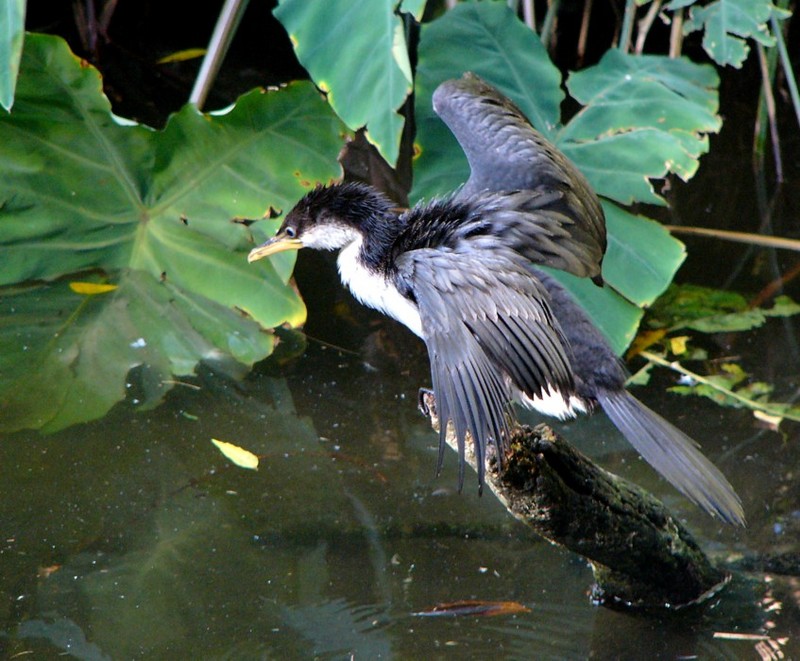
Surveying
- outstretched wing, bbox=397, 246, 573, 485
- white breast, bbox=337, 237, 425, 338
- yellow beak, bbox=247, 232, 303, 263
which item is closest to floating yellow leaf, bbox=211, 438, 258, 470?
yellow beak, bbox=247, 232, 303, 263

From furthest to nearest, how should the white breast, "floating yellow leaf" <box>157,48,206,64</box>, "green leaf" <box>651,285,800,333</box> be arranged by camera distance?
"floating yellow leaf" <box>157,48,206,64</box> < "green leaf" <box>651,285,800,333</box> < the white breast

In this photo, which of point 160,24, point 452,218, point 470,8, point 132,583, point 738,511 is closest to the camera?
point 738,511

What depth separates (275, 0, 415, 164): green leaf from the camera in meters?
3.29

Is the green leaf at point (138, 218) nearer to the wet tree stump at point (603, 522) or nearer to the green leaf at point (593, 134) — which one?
the green leaf at point (593, 134)

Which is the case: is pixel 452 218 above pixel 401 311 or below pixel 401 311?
above

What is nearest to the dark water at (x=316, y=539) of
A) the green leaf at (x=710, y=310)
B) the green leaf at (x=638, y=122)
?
the green leaf at (x=710, y=310)

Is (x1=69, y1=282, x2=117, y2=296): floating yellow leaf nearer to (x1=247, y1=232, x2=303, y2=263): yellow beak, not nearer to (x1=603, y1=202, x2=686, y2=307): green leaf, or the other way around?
(x1=247, y1=232, x2=303, y2=263): yellow beak

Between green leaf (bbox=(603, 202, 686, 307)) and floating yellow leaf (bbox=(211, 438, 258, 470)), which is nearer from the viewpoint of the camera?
floating yellow leaf (bbox=(211, 438, 258, 470))

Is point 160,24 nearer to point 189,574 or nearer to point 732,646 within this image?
point 189,574

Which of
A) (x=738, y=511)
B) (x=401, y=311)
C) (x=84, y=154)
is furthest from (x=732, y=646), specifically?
(x=84, y=154)

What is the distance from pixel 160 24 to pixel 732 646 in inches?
228

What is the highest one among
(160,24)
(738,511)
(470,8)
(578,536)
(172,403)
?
(470,8)

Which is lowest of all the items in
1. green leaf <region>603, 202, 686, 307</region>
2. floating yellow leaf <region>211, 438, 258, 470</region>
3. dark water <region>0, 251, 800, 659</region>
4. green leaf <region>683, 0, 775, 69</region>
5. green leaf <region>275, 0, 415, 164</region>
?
floating yellow leaf <region>211, 438, 258, 470</region>

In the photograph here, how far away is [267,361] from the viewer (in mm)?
3963
